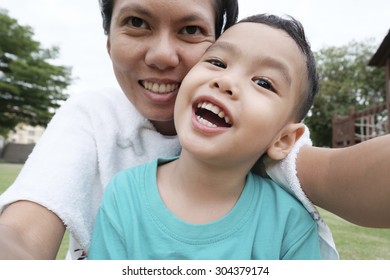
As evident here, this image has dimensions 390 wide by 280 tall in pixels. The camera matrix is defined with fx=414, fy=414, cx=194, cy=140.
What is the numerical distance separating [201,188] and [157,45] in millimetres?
345

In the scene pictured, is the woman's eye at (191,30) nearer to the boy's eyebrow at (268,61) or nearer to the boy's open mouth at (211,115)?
the boy's eyebrow at (268,61)

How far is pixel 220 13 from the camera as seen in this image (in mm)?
1060

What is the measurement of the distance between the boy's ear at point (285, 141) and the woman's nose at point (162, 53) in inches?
11.8

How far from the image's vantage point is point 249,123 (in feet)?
2.80

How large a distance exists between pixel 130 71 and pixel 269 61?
342mm

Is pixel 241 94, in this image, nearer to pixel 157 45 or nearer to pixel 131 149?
pixel 157 45

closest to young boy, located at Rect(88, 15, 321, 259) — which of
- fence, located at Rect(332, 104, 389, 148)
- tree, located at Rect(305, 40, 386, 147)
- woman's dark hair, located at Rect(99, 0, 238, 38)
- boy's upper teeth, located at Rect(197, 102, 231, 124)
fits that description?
boy's upper teeth, located at Rect(197, 102, 231, 124)

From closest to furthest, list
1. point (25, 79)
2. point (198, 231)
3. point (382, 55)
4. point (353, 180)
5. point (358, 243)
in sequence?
1. point (353, 180)
2. point (198, 231)
3. point (358, 243)
4. point (382, 55)
5. point (25, 79)

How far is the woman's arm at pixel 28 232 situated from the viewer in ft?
2.31

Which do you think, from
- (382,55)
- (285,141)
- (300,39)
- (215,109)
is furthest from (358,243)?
(382,55)

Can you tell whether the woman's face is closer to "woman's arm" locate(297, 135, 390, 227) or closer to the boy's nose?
the boy's nose

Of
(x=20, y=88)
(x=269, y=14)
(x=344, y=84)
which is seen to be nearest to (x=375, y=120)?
(x=344, y=84)
